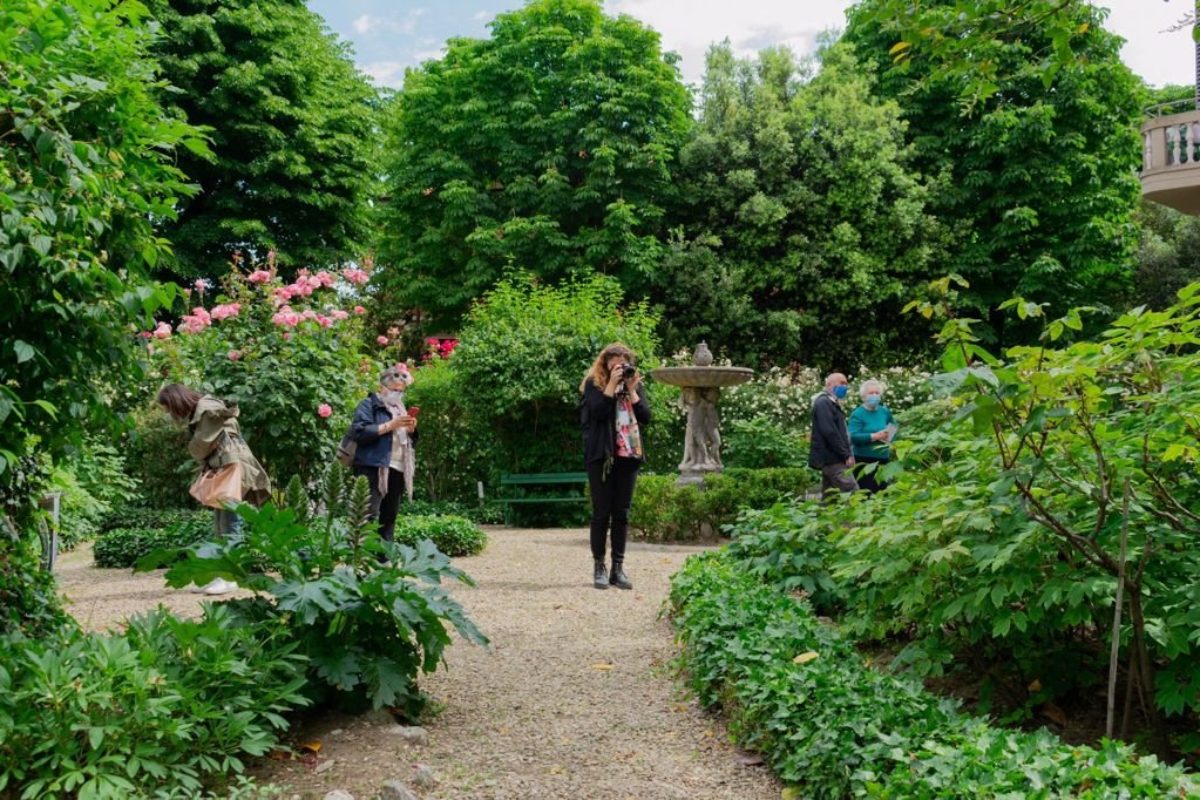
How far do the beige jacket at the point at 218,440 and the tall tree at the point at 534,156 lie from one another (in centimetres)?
1514

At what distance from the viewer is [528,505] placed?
15.6 metres

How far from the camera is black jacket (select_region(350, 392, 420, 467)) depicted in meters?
8.35

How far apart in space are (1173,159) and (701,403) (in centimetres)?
1075

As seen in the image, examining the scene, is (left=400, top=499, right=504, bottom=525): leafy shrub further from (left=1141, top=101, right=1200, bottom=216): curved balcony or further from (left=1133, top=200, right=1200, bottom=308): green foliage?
(left=1133, top=200, right=1200, bottom=308): green foliage

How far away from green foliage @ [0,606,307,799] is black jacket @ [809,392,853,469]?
23.9 ft

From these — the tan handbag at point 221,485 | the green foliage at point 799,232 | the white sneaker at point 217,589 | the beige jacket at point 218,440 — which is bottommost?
the white sneaker at point 217,589

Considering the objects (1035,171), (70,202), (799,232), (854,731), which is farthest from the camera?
(1035,171)

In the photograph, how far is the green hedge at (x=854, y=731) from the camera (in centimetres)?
271

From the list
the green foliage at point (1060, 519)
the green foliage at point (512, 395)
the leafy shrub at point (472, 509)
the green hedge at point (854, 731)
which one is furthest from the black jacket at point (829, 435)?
the leafy shrub at point (472, 509)

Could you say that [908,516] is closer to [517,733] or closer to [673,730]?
[673,730]

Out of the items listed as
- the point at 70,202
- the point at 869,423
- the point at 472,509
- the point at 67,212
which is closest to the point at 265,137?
the point at 472,509

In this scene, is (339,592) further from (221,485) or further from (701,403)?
(701,403)

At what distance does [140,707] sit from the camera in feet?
10.5

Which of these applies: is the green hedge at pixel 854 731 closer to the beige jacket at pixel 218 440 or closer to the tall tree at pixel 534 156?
the beige jacket at pixel 218 440
